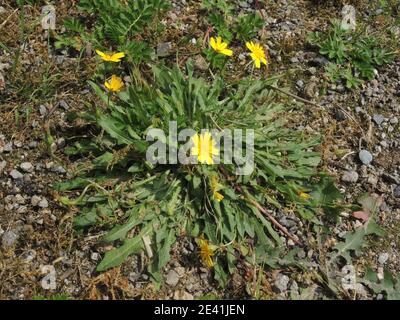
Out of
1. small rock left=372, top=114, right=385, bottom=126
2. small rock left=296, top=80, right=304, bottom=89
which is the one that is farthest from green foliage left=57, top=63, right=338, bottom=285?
small rock left=372, top=114, right=385, bottom=126

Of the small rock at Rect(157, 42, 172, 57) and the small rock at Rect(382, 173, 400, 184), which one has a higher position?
the small rock at Rect(157, 42, 172, 57)

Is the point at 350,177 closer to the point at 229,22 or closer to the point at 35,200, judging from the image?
the point at 229,22

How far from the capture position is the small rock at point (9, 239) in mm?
2924

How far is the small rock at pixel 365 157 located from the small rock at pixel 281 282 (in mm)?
1081

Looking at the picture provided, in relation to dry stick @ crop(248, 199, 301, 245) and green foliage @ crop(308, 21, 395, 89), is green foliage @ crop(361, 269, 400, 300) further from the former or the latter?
green foliage @ crop(308, 21, 395, 89)

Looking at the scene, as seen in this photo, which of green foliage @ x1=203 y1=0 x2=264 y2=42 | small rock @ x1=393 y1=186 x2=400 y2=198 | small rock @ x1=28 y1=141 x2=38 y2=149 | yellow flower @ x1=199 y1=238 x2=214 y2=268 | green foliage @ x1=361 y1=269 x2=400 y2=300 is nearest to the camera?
yellow flower @ x1=199 y1=238 x2=214 y2=268

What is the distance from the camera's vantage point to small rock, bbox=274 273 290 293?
3020mm

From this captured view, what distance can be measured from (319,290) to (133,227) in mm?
1194

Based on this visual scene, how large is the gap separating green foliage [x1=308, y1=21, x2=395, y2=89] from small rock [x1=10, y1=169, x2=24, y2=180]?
2.36 metres

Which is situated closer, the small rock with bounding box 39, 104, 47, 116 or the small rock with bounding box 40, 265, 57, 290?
the small rock with bounding box 40, 265, 57, 290

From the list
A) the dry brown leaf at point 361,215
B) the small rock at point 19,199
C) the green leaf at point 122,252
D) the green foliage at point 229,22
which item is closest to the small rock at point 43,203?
the small rock at point 19,199

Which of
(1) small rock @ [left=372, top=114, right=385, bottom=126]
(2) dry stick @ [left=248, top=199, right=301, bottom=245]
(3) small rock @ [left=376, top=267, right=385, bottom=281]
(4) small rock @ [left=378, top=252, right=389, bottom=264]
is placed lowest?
(3) small rock @ [left=376, top=267, right=385, bottom=281]

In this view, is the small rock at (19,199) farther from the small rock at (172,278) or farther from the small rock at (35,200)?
the small rock at (172,278)

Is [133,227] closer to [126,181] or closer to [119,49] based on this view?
[126,181]
